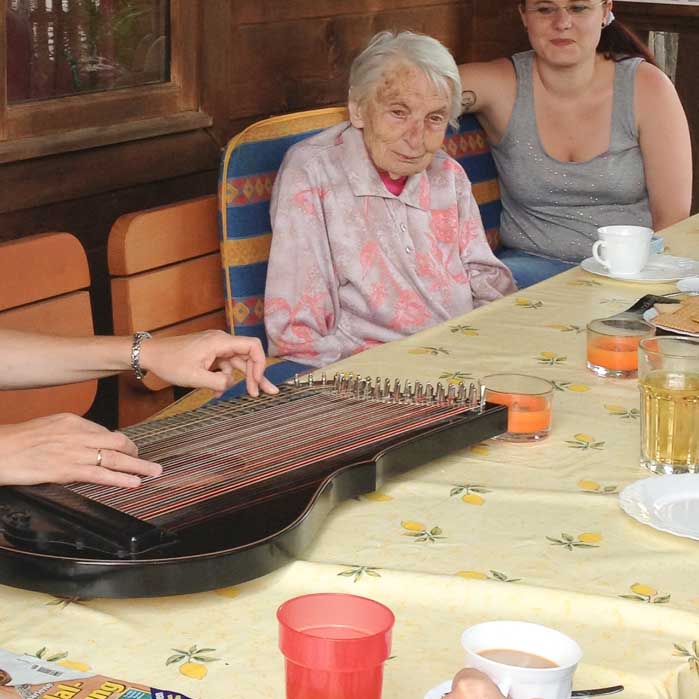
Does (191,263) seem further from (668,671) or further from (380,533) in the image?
(668,671)

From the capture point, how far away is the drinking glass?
56.7 inches

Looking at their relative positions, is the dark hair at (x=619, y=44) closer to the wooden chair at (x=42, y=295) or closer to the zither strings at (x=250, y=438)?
the wooden chair at (x=42, y=295)

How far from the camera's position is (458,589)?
3.71 ft

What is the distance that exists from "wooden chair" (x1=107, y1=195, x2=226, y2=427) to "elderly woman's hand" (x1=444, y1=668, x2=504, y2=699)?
177 centimetres

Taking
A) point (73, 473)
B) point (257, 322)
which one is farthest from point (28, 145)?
point (73, 473)

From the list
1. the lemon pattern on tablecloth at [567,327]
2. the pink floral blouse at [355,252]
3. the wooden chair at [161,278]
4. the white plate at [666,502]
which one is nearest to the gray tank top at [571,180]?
the pink floral blouse at [355,252]

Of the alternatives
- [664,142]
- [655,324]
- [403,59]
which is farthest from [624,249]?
[664,142]

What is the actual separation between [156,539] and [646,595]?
44cm

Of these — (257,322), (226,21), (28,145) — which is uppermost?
(226,21)

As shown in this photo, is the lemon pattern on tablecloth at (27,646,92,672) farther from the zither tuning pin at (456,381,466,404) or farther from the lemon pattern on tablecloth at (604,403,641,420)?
the lemon pattern on tablecloth at (604,403,641,420)

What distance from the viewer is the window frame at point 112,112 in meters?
2.46

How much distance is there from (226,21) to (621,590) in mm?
2133

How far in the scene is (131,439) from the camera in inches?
55.4

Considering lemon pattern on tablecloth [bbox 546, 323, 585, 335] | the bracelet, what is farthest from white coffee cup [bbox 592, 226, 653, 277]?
the bracelet
